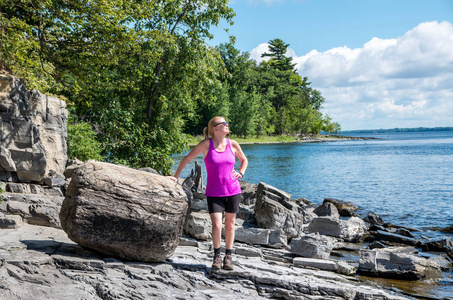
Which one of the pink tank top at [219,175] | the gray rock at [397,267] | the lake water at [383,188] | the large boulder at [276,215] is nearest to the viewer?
the pink tank top at [219,175]

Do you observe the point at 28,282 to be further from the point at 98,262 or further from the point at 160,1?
the point at 160,1

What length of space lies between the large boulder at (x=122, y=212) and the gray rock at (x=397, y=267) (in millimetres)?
5196

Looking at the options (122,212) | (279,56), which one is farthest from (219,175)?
(279,56)

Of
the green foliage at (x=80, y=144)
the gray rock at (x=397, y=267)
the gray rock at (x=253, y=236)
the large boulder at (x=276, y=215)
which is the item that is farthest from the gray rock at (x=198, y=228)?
the green foliage at (x=80, y=144)

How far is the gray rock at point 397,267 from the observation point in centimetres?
959

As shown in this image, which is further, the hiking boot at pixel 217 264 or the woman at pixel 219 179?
the hiking boot at pixel 217 264

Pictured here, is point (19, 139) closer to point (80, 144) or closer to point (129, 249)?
point (129, 249)

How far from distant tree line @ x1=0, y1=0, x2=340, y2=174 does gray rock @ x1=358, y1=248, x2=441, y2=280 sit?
10.4 metres

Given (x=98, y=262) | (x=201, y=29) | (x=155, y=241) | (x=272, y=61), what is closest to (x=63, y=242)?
(x=98, y=262)

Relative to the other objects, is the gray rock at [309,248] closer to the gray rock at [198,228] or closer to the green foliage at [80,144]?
the gray rock at [198,228]

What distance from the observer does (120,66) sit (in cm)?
1900

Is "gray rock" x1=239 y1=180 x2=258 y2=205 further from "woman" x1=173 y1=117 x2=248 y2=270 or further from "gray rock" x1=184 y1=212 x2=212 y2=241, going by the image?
"woman" x1=173 y1=117 x2=248 y2=270

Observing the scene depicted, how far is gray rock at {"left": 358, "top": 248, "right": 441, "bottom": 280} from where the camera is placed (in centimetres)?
959

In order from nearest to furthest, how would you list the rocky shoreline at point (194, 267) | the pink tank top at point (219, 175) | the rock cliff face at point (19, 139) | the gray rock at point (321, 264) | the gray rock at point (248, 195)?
1. the rocky shoreline at point (194, 267)
2. the pink tank top at point (219, 175)
3. the gray rock at point (321, 264)
4. the rock cliff face at point (19, 139)
5. the gray rock at point (248, 195)
